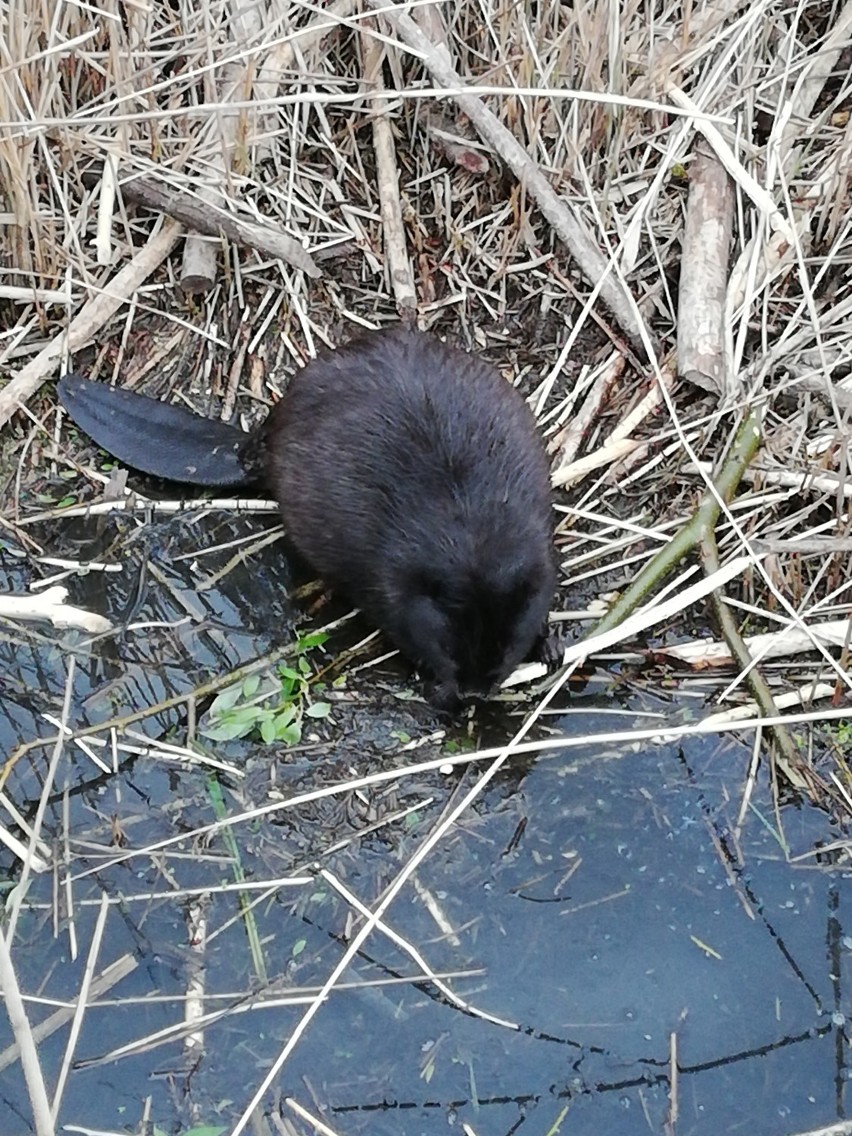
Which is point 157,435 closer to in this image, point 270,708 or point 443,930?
point 270,708

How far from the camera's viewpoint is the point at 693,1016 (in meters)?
2.26

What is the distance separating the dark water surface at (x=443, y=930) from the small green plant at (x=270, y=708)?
0.12 ft

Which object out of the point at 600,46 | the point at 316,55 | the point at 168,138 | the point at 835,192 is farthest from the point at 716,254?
the point at 168,138

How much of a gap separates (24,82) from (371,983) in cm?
223

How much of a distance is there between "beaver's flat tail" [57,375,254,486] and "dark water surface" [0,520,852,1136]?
1.65 feet

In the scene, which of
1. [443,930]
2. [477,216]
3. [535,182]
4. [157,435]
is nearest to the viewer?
[443,930]

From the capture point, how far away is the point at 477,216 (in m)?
3.56

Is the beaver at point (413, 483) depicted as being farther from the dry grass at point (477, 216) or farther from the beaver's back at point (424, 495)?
the dry grass at point (477, 216)

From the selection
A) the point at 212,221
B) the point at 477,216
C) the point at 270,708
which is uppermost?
the point at 212,221

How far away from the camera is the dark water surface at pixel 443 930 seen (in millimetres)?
2148

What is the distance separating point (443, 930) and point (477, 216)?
6.44 feet

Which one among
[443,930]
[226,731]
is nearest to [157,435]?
[226,731]

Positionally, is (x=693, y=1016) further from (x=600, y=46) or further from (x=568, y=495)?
(x=600, y=46)

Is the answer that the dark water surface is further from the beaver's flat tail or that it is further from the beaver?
the beaver's flat tail
